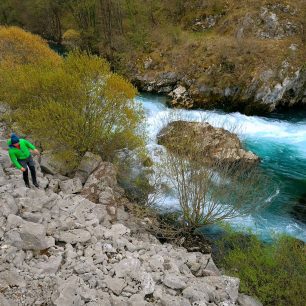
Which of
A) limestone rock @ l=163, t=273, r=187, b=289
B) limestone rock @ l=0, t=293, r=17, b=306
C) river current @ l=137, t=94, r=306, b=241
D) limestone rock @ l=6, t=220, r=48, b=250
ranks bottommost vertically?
river current @ l=137, t=94, r=306, b=241

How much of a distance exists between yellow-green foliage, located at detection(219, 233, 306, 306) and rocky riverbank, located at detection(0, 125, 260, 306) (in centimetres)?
110

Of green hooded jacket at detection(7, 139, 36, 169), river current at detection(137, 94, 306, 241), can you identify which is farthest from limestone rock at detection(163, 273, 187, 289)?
green hooded jacket at detection(7, 139, 36, 169)

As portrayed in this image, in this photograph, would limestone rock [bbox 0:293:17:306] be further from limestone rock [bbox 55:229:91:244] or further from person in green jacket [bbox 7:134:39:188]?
person in green jacket [bbox 7:134:39:188]

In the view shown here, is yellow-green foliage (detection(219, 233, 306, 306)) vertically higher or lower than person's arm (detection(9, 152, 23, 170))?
lower

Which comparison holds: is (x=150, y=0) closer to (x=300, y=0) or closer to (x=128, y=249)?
(x=300, y=0)

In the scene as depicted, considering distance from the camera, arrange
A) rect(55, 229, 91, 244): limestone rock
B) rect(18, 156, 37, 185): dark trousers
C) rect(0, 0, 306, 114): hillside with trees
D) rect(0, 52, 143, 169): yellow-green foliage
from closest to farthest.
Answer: rect(55, 229, 91, 244): limestone rock < rect(18, 156, 37, 185): dark trousers < rect(0, 52, 143, 169): yellow-green foliage < rect(0, 0, 306, 114): hillside with trees

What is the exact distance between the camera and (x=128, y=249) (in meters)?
13.9

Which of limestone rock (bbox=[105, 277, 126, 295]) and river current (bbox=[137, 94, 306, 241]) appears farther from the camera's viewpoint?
river current (bbox=[137, 94, 306, 241])

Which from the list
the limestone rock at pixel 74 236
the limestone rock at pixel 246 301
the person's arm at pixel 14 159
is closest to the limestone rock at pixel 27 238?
the limestone rock at pixel 74 236

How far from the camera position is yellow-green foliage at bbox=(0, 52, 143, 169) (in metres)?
20.6

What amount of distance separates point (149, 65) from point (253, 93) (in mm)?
14564

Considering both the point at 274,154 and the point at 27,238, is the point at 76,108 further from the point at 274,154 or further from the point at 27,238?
the point at 274,154

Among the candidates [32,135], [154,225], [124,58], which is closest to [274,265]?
[154,225]

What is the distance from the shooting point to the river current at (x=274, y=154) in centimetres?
2080
